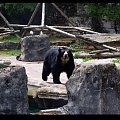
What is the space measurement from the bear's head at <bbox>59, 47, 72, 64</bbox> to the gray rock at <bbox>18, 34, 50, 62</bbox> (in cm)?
313

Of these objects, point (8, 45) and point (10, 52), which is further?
point (8, 45)

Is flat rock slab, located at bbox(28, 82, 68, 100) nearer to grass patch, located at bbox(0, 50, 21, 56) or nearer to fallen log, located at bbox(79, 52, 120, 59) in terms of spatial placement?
fallen log, located at bbox(79, 52, 120, 59)

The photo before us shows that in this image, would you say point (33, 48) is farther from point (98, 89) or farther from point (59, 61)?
point (98, 89)

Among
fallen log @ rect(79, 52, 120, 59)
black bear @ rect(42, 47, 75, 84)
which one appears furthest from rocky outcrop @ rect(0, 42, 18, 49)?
black bear @ rect(42, 47, 75, 84)

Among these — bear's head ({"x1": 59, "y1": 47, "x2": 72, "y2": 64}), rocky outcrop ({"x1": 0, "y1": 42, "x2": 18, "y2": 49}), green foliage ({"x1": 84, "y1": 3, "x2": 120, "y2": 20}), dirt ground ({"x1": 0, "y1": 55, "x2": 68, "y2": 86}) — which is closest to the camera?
bear's head ({"x1": 59, "y1": 47, "x2": 72, "y2": 64})

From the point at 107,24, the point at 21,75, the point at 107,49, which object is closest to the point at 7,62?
the point at 107,49

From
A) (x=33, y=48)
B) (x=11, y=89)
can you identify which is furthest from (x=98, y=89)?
(x=33, y=48)

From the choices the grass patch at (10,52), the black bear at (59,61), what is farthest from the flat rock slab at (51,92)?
the grass patch at (10,52)

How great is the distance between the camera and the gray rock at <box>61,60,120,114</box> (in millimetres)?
3691

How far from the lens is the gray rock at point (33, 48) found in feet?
30.7

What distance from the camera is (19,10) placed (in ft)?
46.5

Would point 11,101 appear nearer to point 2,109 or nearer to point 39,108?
point 2,109

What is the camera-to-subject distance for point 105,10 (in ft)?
40.2

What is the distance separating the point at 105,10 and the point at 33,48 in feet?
12.2
